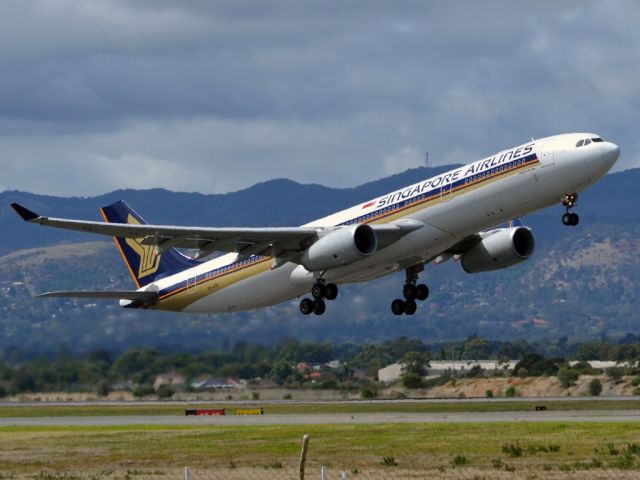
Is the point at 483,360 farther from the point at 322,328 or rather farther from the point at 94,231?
the point at 94,231

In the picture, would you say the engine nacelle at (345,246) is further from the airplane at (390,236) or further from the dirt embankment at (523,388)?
the dirt embankment at (523,388)

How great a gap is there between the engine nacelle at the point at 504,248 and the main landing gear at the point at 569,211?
7.90 metres

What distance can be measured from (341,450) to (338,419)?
16905 mm

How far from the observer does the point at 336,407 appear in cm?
8294

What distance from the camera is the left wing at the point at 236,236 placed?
58281 millimetres

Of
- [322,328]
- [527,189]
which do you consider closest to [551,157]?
[527,189]

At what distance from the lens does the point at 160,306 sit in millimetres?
72625

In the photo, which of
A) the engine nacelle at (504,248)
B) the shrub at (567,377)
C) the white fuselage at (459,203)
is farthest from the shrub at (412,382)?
the engine nacelle at (504,248)

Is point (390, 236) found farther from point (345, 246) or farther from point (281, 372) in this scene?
point (281, 372)

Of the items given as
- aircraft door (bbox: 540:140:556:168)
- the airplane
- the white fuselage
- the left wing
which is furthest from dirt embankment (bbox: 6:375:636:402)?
aircraft door (bbox: 540:140:556:168)

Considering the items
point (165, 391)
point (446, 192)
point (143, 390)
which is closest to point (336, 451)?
point (446, 192)

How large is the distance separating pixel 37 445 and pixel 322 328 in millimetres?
26516

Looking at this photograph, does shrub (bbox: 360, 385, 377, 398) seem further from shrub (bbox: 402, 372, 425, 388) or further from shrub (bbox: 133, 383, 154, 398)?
shrub (bbox: 133, 383, 154, 398)

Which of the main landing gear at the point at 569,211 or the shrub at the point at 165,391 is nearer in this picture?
the main landing gear at the point at 569,211
